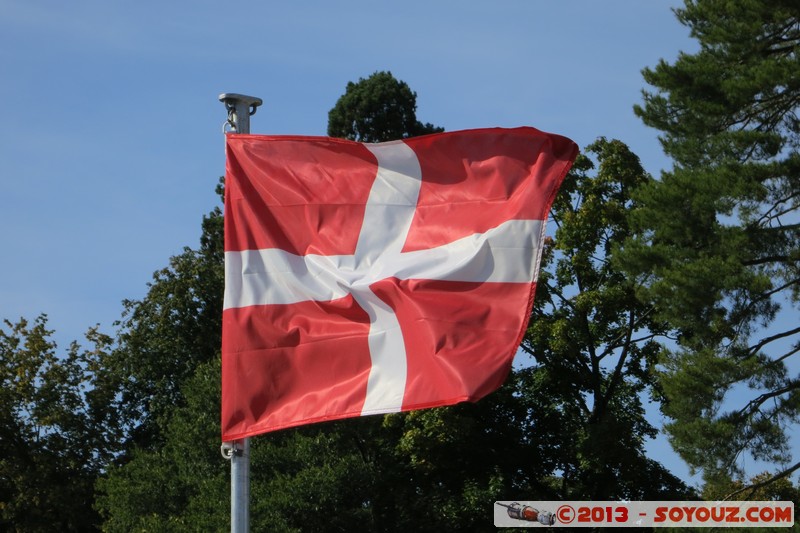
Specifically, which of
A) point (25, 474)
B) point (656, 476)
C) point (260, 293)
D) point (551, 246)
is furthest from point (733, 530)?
point (25, 474)

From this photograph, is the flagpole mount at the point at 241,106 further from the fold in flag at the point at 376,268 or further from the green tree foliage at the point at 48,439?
the green tree foliage at the point at 48,439

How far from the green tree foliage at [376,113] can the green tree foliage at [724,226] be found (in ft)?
63.4

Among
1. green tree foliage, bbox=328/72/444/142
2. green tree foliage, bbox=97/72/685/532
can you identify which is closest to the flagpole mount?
green tree foliage, bbox=97/72/685/532

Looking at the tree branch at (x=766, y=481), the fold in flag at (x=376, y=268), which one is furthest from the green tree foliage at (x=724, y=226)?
the fold in flag at (x=376, y=268)

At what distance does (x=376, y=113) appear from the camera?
46094mm

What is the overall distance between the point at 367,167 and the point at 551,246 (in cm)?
2527

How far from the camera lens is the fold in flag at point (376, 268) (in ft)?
32.6

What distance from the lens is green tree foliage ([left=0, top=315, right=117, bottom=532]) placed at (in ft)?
125

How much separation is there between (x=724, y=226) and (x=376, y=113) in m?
22.4

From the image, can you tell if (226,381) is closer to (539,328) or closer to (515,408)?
(539,328)

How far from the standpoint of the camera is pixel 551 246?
35781 mm

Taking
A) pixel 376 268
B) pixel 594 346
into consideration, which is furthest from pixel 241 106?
pixel 594 346

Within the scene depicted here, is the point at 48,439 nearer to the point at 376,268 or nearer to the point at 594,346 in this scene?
the point at 594,346

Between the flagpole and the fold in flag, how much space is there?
0.38 ft
